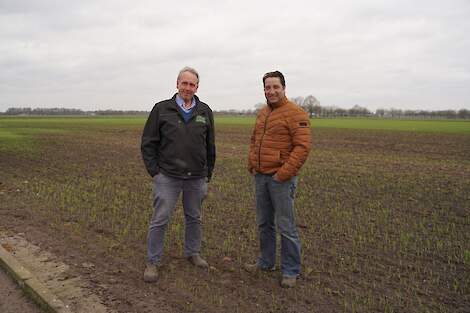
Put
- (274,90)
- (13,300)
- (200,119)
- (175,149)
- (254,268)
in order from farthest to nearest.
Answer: (254,268)
(200,119)
(175,149)
(274,90)
(13,300)

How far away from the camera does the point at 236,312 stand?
149 inches

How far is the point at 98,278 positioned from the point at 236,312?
5.63 ft

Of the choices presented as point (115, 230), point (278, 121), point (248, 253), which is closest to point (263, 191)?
point (278, 121)

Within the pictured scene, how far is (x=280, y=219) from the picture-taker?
14.3 ft

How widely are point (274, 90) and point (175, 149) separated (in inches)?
51.9

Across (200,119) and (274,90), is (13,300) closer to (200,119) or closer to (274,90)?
(200,119)

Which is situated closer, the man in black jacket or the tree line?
the man in black jacket

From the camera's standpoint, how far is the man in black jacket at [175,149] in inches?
174

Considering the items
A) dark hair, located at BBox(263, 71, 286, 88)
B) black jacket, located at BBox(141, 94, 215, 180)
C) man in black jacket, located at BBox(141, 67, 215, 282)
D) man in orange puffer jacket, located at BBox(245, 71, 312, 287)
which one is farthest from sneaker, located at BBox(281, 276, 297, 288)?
dark hair, located at BBox(263, 71, 286, 88)

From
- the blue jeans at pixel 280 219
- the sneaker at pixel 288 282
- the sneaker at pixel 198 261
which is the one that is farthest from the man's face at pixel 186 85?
the sneaker at pixel 288 282

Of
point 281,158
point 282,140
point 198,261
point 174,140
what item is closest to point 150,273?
point 198,261

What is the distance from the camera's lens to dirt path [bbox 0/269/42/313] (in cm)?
373

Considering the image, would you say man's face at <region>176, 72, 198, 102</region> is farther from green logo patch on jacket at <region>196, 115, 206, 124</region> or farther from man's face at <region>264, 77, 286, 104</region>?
man's face at <region>264, 77, 286, 104</region>

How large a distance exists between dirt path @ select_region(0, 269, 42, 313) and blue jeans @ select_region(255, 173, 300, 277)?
2.54m
